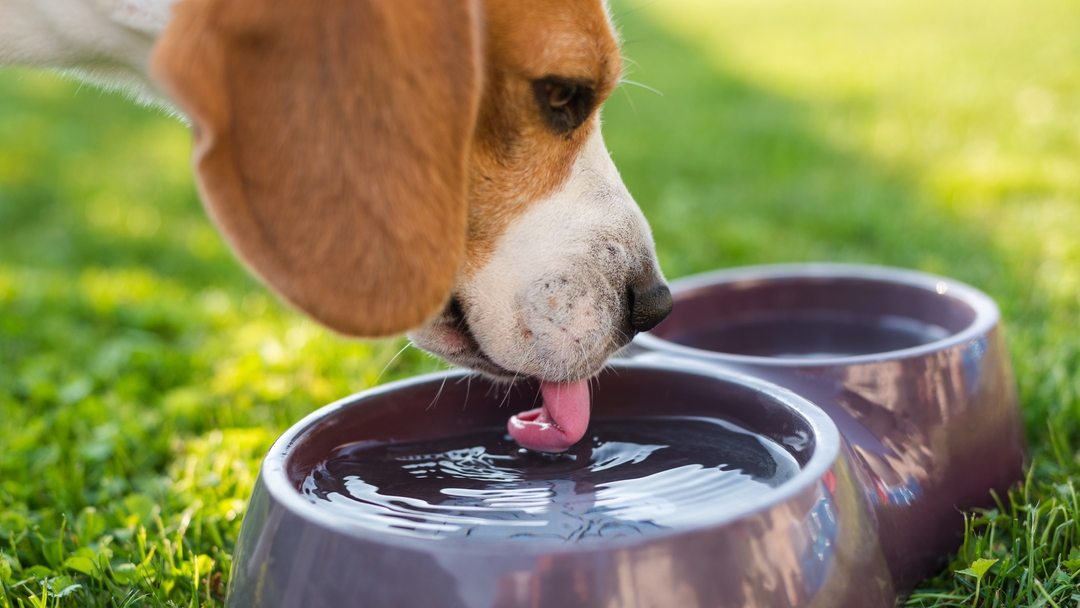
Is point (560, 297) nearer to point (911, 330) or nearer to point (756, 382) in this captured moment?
point (756, 382)

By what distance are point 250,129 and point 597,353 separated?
0.69 m

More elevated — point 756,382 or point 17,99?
point 756,382

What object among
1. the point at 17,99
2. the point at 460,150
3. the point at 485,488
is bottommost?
the point at 17,99

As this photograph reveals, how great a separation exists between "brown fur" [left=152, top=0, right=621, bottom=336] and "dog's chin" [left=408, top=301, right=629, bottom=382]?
0.26m

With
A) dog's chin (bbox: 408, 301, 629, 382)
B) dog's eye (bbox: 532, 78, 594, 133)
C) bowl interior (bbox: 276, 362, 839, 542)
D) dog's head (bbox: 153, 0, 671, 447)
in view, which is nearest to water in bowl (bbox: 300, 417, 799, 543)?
bowl interior (bbox: 276, 362, 839, 542)

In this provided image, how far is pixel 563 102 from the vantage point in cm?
178

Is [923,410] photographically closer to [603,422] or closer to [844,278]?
[603,422]

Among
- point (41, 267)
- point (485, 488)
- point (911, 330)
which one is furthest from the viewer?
point (41, 267)

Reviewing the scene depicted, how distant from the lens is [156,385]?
2.85 metres

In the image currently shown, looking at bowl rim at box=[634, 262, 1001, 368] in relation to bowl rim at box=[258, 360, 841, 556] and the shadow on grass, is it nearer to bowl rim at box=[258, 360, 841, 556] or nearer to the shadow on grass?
bowl rim at box=[258, 360, 841, 556]

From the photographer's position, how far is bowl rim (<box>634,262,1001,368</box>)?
1.78 meters

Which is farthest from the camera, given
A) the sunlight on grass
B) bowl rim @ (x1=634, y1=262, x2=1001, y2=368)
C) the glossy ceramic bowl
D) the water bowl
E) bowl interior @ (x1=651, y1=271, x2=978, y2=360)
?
the sunlight on grass

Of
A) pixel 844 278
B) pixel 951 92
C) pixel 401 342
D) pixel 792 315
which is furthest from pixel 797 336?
pixel 951 92

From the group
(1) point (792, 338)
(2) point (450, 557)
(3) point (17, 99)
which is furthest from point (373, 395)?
(3) point (17, 99)
